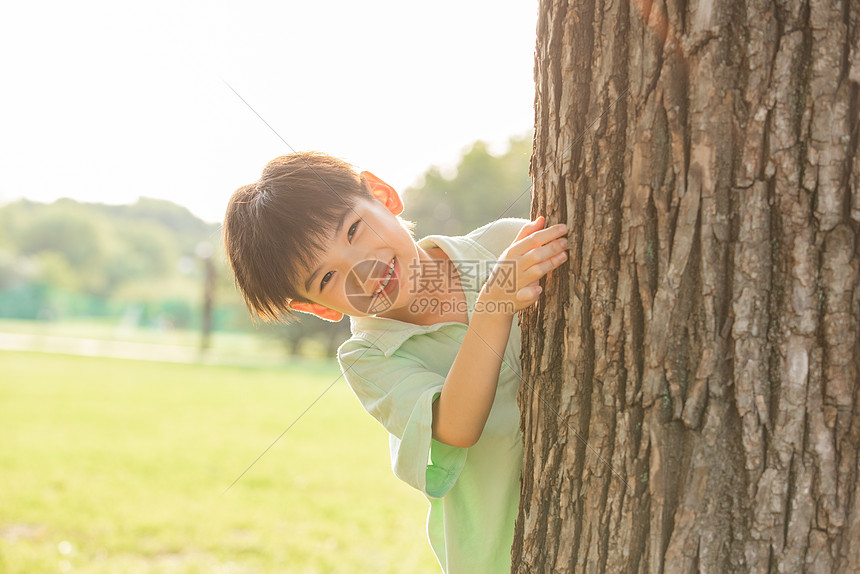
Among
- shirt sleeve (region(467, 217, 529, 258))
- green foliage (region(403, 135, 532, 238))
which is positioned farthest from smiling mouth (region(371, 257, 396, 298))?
green foliage (region(403, 135, 532, 238))

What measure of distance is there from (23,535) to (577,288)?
4725 millimetres

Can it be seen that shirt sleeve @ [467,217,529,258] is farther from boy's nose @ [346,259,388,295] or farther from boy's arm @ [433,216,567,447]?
boy's arm @ [433,216,567,447]

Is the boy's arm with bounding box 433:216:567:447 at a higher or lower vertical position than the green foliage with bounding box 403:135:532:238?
lower

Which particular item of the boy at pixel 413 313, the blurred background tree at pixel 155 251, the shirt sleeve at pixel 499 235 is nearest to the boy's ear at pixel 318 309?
the boy at pixel 413 313

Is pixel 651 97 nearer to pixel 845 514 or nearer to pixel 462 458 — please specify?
pixel 845 514

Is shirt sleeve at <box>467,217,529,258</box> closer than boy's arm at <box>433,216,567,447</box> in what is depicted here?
No

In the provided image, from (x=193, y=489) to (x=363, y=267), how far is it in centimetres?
494

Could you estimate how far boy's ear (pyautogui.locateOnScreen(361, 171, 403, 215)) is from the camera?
2.07 meters

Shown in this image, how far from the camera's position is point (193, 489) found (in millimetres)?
5957

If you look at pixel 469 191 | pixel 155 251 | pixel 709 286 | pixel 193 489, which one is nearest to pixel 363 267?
pixel 709 286

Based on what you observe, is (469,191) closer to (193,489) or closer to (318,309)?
(193,489)

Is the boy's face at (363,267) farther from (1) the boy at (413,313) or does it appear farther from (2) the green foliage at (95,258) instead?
(2) the green foliage at (95,258)

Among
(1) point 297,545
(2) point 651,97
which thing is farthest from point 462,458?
(1) point 297,545

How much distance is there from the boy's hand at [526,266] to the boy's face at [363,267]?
42cm
